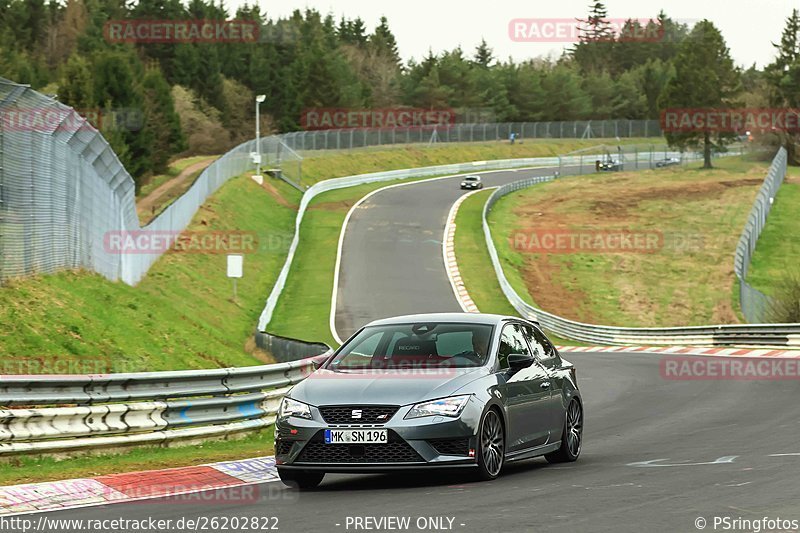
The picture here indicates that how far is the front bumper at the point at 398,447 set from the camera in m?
10.7

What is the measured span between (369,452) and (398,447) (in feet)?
0.83

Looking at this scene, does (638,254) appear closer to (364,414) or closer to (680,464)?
(680,464)

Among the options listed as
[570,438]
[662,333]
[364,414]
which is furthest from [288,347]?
[662,333]

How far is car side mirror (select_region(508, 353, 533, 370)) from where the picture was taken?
11914 millimetres

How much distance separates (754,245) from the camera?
62.7 m

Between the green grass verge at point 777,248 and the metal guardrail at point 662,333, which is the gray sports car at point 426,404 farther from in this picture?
the green grass verge at point 777,248

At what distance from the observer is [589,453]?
555 inches

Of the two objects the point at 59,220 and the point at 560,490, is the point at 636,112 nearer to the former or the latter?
the point at 59,220

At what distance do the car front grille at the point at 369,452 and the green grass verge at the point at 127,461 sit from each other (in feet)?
7.79

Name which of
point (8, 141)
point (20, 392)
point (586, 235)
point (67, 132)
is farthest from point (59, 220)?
point (586, 235)

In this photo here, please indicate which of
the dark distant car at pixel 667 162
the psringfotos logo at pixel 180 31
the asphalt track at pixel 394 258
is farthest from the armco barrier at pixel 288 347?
the dark distant car at pixel 667 162

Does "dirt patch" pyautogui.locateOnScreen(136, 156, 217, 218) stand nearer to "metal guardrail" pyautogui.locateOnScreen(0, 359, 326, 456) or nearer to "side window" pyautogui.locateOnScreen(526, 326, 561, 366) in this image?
"metal guardrail" pyautogui.locateOnScreen(0, 359, 326, 456)

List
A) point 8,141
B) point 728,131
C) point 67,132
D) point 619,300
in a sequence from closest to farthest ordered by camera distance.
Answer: point 8,141 < point 67,132 < point 619,300 < point 728,131

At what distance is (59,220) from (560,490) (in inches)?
577
